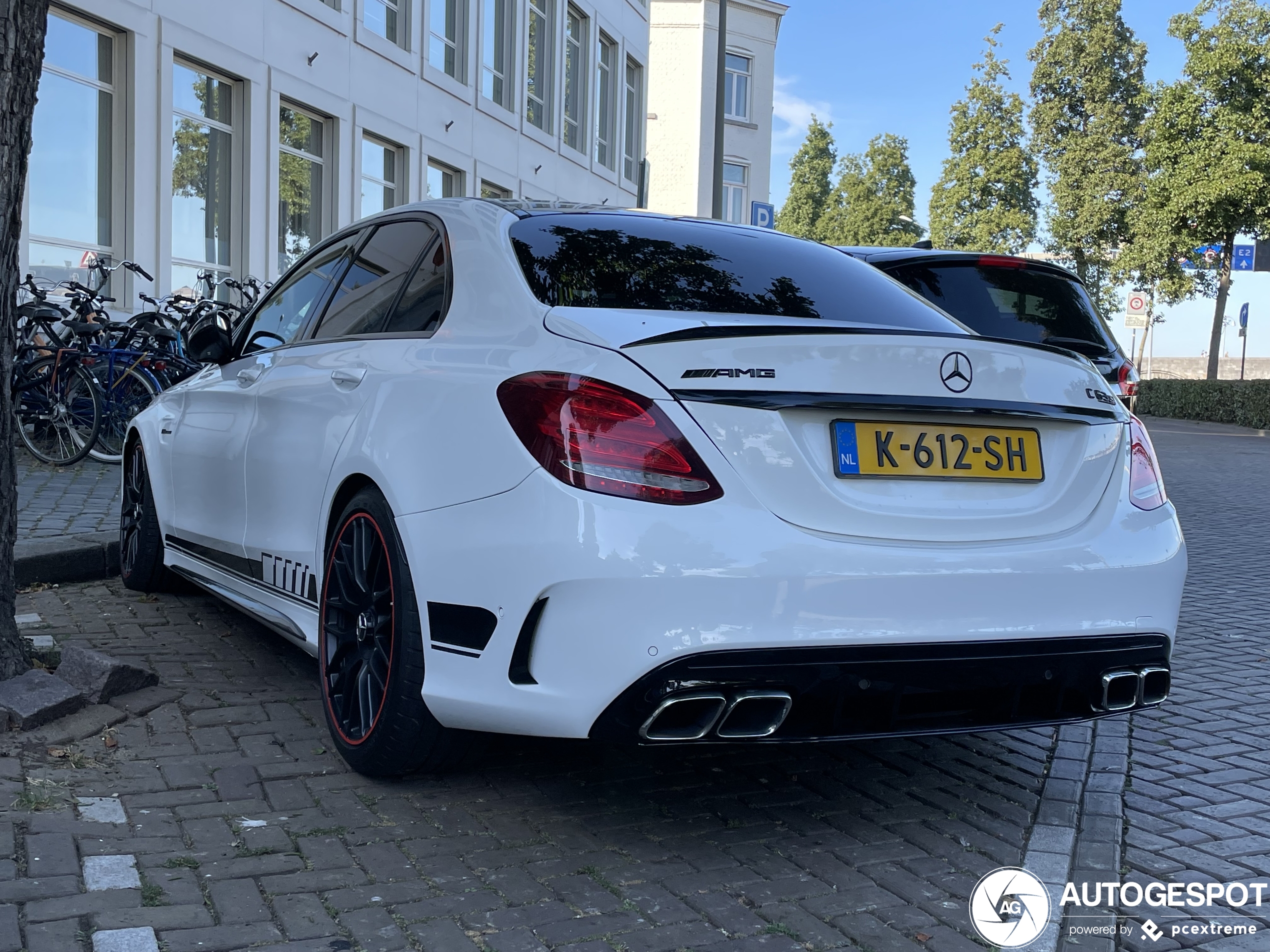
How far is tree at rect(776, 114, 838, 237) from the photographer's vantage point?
67125 mm

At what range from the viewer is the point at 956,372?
3.05 metres

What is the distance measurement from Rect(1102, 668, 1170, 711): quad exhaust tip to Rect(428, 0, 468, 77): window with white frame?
61.0 feet

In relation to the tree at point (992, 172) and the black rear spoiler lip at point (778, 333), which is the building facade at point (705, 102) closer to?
the tree at point (992, 172)

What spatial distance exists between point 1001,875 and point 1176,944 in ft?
1.43

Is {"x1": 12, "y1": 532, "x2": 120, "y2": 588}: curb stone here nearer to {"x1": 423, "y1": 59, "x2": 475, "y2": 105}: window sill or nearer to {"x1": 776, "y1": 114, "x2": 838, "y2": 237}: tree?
{"x1": 423, "y1": 59, "x2": 475, "y2": 105}: window sill

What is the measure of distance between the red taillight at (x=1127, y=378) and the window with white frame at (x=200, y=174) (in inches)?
383

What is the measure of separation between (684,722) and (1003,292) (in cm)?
482

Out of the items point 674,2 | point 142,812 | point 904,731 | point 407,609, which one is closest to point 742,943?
point 904,731

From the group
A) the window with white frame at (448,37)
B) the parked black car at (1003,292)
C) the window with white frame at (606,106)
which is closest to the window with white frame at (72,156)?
the window with white frame at (448,37)

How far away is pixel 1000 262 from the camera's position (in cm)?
706

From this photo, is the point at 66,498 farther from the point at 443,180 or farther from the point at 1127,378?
the point at 443,180

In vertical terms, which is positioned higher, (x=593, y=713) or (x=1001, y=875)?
(x=593, y=713)

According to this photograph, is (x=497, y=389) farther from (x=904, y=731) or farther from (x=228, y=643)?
(x=228, y=643)

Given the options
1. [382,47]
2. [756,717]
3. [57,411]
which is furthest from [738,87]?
[756,717]
